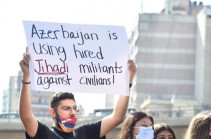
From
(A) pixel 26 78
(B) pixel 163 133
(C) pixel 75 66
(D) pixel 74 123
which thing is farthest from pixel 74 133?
(B) pixel 163 133

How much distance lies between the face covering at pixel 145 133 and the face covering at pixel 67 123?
750 mm

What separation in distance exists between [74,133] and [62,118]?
285 mm

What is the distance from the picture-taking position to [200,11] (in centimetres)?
8612

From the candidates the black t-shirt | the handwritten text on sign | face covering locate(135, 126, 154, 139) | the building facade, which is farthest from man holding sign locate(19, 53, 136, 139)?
the building facade

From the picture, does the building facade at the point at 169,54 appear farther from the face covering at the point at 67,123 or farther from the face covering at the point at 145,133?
the face covering at the point at 67,123

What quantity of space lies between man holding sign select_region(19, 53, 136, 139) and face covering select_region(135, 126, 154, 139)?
0.76 feet

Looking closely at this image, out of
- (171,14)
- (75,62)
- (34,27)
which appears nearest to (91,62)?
(75,62)

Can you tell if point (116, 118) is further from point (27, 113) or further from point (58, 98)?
point (27, 113)

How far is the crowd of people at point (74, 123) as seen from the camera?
22.1 ft

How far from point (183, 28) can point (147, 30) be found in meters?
4.18

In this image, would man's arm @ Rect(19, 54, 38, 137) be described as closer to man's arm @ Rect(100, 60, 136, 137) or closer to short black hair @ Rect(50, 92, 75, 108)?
short black hair @ Rect(50, 92, 75, 108)

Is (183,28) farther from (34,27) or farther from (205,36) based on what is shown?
(34,27)

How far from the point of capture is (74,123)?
6949mm

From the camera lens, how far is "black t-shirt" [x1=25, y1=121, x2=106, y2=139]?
267 inches
